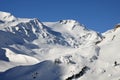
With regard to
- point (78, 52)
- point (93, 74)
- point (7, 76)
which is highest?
point (78, 52)

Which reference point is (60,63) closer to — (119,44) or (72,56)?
(72,56)

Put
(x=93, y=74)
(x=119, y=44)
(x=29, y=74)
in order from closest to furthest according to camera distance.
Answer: (x=93, y=74), (x=29, y=74), (x=119, y=44)

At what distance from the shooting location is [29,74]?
150 meters

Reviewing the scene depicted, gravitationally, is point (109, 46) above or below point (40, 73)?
above

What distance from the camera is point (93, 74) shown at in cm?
14088

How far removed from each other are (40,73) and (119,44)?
3618 centimetres

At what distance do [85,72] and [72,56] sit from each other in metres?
16.4

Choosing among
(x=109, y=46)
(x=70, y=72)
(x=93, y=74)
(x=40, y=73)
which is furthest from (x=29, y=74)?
(x=109, y=46)

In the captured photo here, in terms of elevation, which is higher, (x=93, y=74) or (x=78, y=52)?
(x=78, y=52)

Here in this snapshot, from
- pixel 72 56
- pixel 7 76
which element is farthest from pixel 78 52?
pixel 7 76

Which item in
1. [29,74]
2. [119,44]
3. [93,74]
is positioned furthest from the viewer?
[119,44]

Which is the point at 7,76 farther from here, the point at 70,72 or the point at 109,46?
the point at 109,46

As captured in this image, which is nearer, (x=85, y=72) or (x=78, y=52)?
(x=85, y=72)

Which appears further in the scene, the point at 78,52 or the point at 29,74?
the point at 78,52
